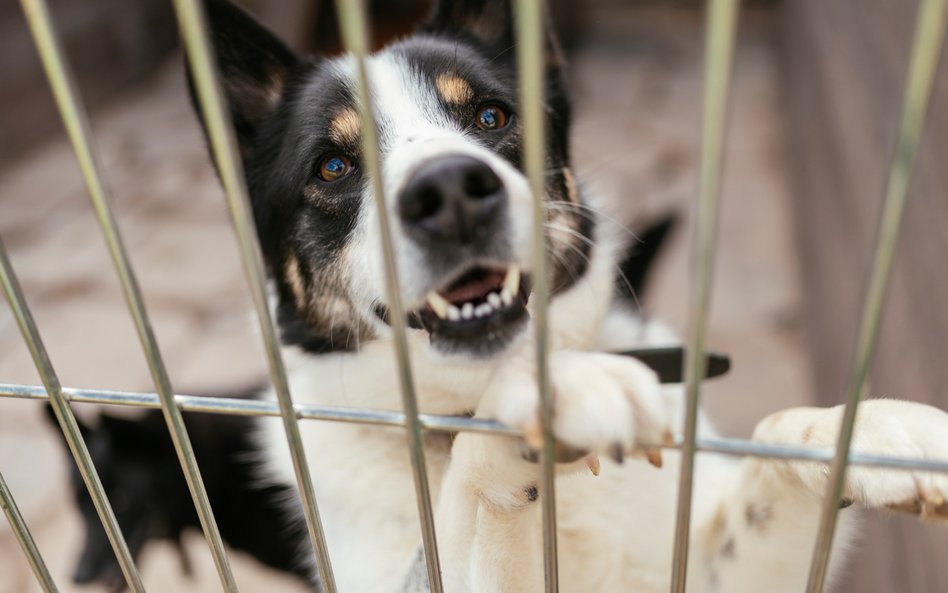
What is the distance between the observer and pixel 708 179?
0.57 m

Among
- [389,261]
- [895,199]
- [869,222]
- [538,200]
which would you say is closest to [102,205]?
[389,261]

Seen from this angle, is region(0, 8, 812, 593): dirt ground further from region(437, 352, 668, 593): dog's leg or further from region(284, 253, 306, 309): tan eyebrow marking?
region(437, 352, 668, 593): dog's leg

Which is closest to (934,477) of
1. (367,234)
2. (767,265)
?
(367,234)

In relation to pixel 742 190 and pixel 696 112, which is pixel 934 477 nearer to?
pixel 742 190

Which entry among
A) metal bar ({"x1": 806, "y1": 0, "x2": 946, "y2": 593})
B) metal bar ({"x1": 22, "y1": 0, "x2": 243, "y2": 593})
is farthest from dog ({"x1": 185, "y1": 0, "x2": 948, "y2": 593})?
metal bar ({"x1": 22, "y1": 0, "x2": 243, "y2": 593})

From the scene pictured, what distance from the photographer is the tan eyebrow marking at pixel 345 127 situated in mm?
1420

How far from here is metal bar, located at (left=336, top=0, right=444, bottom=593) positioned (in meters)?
0.58

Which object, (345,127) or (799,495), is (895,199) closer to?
(799,495)

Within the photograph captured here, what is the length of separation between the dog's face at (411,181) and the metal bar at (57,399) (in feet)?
1.43

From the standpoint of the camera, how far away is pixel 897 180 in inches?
21.2

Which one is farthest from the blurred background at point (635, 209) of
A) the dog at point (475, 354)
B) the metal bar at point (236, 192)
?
the metal bar at point (236, 192)

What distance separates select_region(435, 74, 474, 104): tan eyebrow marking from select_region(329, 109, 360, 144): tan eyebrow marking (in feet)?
0.55

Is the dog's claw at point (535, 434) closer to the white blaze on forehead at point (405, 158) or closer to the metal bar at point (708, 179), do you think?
the metal bar at point (708, 179)

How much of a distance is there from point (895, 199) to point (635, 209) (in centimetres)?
303
